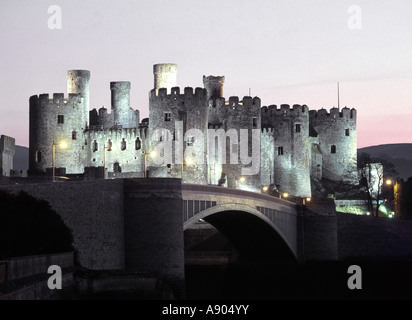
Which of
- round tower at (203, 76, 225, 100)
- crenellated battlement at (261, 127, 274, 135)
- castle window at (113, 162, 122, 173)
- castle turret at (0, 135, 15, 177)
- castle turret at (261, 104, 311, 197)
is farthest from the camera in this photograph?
castle turret at (261, 104, 311, 197)

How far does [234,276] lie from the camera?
6322cm

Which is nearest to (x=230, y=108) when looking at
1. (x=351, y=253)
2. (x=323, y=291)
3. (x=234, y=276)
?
(x=351, y=253)

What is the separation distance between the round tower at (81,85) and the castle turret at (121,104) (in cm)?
459

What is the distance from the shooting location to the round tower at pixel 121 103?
93.0 metres

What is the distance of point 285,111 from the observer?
3844 inches

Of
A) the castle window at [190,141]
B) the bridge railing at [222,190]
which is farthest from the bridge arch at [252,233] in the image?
the castle window at [190,141]

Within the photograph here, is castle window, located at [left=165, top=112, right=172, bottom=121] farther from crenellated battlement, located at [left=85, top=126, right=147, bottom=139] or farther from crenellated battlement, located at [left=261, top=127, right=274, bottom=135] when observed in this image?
crenellated battlement, located at [left=261, top=127, right=274, bottom=135]

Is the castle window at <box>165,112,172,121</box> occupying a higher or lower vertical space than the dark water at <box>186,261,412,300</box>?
higher

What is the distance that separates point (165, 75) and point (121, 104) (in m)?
5.79

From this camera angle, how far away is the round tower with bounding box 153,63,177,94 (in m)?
89.9

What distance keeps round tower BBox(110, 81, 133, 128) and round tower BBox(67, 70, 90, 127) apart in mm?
4594

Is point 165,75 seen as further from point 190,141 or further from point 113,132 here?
point 190,141
